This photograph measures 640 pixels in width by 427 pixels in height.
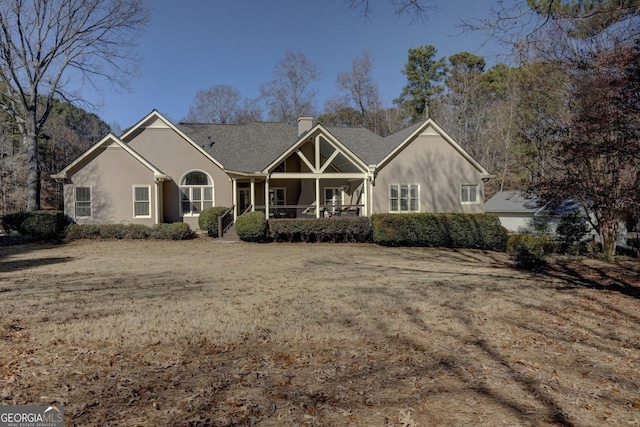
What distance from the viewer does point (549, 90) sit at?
1691 centimetres

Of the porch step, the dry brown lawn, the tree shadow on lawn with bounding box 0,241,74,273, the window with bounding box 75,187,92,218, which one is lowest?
the dry brown lawn

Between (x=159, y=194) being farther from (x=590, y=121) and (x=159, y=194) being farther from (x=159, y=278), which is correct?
(x=590, y=121)

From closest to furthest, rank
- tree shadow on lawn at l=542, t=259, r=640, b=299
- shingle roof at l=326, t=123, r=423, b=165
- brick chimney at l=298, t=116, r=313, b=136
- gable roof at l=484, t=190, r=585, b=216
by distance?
tree shadow on lawn at l=542, t=259, r=640, b=299 < shingle roof at l=326, t=123, r=423, b=165 < brick chimney at l=298, t=116, r=313, b=136 < gable roof at l=484, t=190, r=585, b=216

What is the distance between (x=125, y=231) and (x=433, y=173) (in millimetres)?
16031

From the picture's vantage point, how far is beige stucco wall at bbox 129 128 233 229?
789 inches

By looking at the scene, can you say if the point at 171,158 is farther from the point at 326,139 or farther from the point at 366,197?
the point at 366,197

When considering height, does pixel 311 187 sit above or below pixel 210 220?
above

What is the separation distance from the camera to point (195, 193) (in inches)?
807

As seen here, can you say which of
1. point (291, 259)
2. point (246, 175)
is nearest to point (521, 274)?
point (291, 259)

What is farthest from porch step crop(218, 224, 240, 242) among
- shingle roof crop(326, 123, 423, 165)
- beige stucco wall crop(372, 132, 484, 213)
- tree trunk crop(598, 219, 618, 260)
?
tree trunk crop(598, 219, 618, 260)

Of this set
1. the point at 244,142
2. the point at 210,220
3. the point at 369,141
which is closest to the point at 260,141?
the point at 244,142

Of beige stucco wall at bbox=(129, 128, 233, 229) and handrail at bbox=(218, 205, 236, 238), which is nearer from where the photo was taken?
handrail at bbox=(218, 205, 236, 238)

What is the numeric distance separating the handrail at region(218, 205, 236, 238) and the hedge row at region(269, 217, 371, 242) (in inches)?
102

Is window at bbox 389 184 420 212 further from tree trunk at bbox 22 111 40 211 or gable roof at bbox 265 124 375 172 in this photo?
tree trunk at bbox 22 111 40 211
